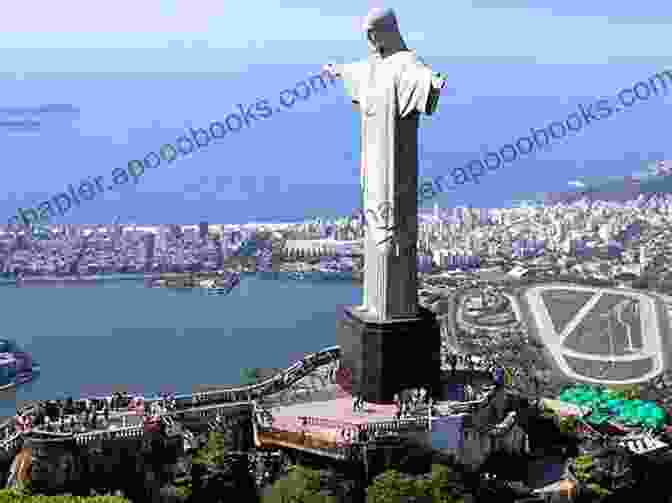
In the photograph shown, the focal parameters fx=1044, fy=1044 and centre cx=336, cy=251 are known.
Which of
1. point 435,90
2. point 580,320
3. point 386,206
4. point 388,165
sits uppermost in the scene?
point 435,90

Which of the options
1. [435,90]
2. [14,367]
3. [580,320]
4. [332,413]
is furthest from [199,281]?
[435,90]

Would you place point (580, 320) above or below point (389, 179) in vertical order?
below

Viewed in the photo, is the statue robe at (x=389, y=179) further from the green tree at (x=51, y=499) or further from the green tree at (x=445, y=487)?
the green tree at (x=51, y=499)

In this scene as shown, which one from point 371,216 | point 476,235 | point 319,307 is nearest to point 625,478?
point 371,216

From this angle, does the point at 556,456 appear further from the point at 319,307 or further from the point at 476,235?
the point at 476,235

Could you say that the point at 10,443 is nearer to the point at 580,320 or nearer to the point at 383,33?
the point at 383,33

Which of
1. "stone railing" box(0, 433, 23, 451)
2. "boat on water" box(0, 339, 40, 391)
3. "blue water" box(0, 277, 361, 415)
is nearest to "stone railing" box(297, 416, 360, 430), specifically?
"stone railing" box(0, 433, 23, 451)

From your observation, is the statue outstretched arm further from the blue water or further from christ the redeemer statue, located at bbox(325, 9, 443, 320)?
the blue water
